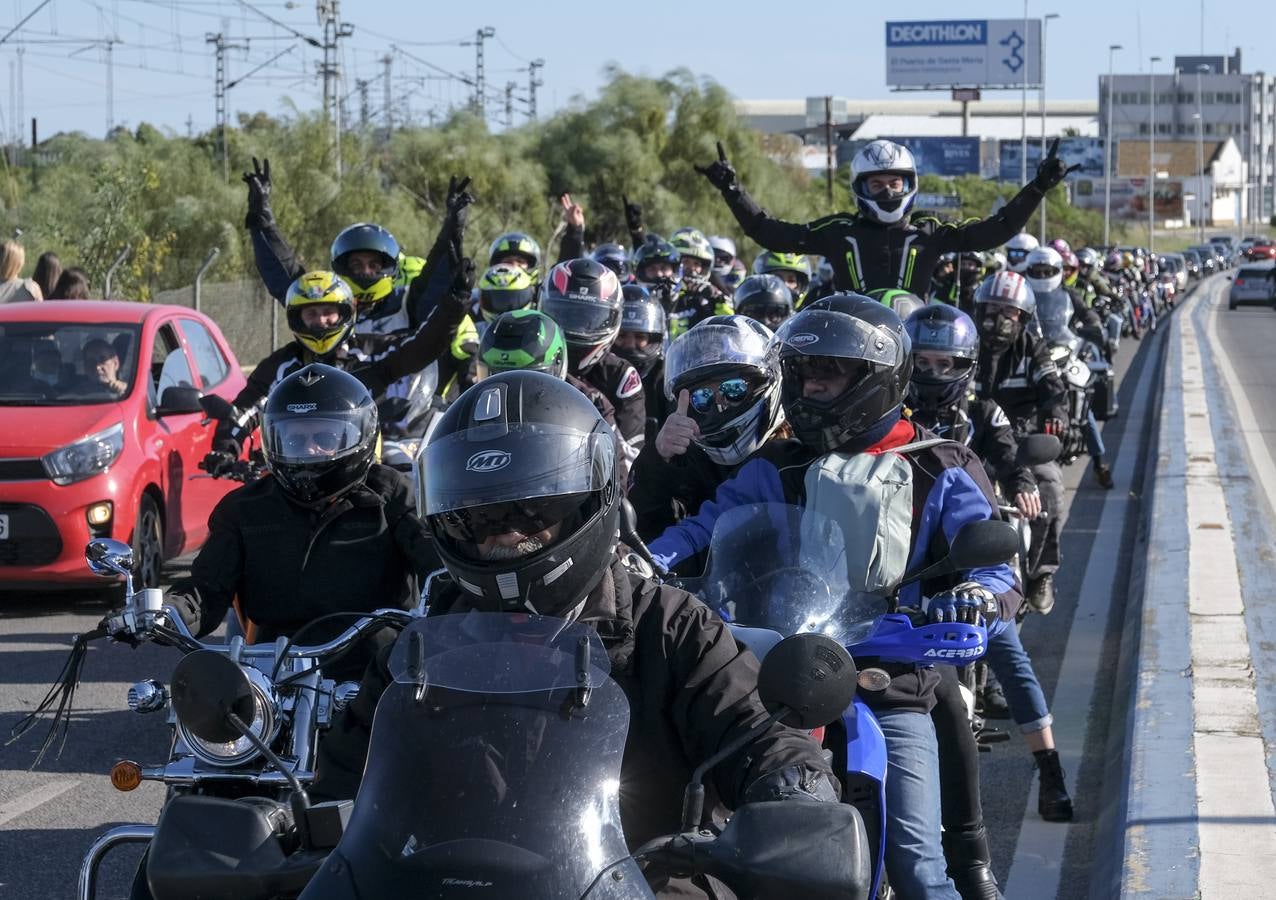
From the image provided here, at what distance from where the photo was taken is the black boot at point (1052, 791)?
21.1ft

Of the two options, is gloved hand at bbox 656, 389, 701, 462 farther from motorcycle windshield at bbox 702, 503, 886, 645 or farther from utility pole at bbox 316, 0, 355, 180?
utility pole at bbox 316, 0, 355, 180

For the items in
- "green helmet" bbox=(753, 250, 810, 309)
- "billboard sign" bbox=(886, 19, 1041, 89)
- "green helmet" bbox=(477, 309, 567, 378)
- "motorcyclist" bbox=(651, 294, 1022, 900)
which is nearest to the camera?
"motorcyclist" bbox=(651, 294, 1022, 900)

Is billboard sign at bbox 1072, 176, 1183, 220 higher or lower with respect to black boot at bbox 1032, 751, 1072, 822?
higher

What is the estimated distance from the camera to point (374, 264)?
10.0 meters

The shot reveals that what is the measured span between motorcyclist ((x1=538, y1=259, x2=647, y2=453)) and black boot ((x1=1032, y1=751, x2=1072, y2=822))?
9.10 feet

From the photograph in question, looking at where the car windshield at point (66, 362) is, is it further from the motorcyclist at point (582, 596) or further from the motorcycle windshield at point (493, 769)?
the motorcycle windshield at point (493, 769)

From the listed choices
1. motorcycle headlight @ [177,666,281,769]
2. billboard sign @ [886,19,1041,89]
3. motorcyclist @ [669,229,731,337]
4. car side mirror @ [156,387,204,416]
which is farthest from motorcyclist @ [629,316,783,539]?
billboard sign @ [886,19,1041,89]

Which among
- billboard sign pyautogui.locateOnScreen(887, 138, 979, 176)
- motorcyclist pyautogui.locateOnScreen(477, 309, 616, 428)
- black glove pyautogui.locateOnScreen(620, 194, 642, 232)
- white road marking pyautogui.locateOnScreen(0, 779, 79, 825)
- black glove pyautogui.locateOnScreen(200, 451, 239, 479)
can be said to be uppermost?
billboard sign pyautogui.locateOnScreen(887, 138, 979, 176)

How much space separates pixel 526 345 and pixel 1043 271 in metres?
11.0

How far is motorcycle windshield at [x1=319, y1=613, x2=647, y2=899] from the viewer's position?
2.51 m

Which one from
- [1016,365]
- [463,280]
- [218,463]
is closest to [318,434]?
[218,463]

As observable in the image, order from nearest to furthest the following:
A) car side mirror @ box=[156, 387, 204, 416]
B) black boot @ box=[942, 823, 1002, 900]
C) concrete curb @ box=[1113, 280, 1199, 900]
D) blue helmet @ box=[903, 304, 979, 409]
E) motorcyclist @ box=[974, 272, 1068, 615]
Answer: black boot @ box=[942, 823, 1002, 900], concrete curb @ box=[1113, 280, 1199, 900], blue helmet @ box=[903, 304, 979, 409], car side mirror @ box=[156, 387, 204, 416], motorcyclist @ box=[974, 272, 1068, 615]

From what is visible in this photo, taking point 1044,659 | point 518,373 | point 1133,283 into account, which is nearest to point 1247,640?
point 1044,659

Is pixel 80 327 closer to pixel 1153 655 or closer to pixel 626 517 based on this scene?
pixel 1153 655
